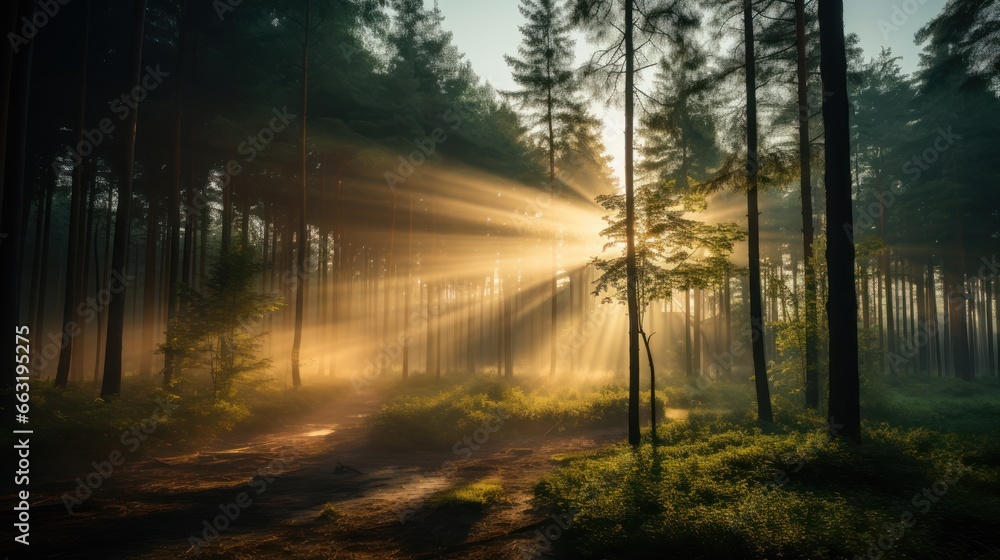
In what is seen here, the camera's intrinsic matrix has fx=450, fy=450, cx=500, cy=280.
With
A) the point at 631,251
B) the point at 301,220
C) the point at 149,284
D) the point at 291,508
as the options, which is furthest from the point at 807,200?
the point at 149,284

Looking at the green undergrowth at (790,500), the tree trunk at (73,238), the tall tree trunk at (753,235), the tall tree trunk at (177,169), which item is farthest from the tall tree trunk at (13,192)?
the tall tree trunk at (753,235)

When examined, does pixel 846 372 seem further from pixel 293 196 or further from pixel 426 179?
pixel 293 196

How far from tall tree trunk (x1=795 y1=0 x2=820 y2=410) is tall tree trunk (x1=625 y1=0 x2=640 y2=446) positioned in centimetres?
630

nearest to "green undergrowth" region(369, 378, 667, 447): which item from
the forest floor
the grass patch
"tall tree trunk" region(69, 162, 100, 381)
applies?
the forest floor

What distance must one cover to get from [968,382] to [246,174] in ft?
166

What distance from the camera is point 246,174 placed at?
27.0 m

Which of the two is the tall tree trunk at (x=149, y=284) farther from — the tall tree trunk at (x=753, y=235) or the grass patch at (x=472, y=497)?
the tall tree trunk at (x=753, y=235)

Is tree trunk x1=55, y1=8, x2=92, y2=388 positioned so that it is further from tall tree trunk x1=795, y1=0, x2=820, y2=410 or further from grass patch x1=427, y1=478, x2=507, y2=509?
tall tree trunk x1=795, y1=0, x2=820, y2=410

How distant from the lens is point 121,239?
15625 mm

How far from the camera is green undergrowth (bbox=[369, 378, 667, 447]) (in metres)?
16.4

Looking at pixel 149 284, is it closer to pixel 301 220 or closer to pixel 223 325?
pixel 301 220

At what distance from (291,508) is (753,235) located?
14685 millimetres

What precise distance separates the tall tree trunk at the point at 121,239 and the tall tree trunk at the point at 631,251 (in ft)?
52.3

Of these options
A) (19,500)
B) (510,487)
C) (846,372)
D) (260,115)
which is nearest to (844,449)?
(846,372)
